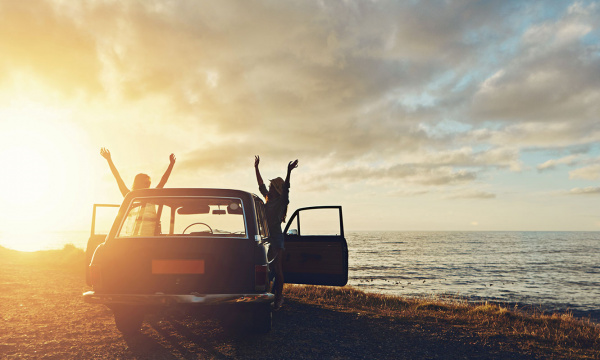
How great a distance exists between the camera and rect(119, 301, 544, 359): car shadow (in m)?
4.75

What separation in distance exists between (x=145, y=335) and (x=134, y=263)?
154 centimetres

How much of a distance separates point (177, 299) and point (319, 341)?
2145 mm

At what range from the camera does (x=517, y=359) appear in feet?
15.7

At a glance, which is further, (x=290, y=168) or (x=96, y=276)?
(x=290, y=168)

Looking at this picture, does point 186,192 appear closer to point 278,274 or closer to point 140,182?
point 140,182

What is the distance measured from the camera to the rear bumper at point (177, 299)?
14.2 ft

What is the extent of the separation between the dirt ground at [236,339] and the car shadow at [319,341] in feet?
0.04

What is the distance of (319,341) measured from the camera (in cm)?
539

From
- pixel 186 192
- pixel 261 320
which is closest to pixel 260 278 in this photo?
pixel 261 320

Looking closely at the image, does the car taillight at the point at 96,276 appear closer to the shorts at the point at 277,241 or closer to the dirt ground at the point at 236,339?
the dirt ground at the point at 236,339

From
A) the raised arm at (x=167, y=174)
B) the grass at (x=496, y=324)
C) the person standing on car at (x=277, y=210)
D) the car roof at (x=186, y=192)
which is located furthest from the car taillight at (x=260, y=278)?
the grass at (x=496, y=324)

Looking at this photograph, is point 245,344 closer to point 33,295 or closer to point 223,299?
point 223,299

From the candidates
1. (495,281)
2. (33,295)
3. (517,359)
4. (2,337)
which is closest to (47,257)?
(33,295)

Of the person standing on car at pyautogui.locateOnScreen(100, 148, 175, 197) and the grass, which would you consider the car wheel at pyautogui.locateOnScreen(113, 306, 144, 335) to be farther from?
the grass
